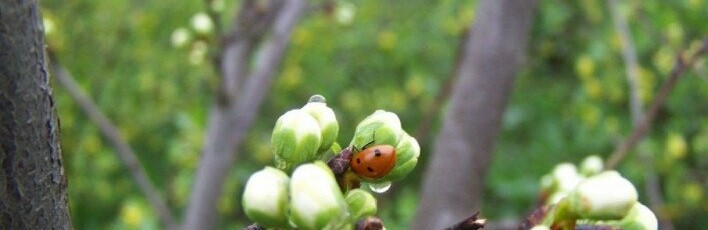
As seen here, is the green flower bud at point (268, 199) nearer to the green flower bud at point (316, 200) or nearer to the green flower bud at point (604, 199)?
the green flower bud at point (316, 200)

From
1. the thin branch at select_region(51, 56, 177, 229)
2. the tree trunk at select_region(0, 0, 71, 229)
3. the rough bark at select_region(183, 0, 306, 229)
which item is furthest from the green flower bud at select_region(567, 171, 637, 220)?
the thin branch at select_region(51, 56, 177, 229)

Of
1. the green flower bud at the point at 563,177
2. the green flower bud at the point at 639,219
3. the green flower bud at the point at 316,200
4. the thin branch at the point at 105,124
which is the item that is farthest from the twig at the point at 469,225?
the thin branch at the point at 105,124

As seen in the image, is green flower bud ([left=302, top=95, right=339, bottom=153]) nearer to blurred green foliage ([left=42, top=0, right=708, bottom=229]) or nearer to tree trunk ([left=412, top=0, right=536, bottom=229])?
tree trunk ([left=412, top=0, right=536, bottom=229])

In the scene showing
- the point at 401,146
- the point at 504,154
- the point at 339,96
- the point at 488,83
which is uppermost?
the point at 339,96

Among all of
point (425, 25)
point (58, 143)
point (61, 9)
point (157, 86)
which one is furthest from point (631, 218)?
point (61, 9)

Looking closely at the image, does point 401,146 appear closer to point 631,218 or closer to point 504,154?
point 631,218
